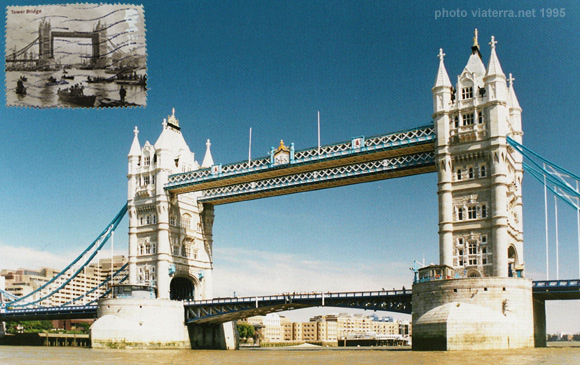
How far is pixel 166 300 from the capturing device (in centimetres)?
→ 8731

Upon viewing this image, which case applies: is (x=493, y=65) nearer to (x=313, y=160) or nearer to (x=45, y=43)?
(x=313, y=160)

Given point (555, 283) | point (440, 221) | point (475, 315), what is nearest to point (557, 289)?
point (555, 283)

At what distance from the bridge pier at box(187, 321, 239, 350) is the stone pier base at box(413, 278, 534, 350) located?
36023mm

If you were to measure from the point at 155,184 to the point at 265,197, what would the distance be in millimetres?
14512

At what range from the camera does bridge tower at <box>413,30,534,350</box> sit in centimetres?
6025

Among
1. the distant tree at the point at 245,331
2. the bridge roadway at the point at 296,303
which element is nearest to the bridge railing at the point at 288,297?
the bridge roadway at the point at 296,303

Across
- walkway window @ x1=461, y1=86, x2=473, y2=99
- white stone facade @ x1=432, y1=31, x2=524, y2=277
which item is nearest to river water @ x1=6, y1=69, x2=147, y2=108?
white stone facade @ x1=432, y1=31, x2=524, y2=277

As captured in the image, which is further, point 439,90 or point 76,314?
point 76,314

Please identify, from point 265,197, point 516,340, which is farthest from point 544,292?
point 265,197

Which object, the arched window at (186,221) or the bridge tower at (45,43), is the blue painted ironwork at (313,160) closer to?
the arched window at (186,221)

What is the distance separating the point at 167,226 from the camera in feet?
300

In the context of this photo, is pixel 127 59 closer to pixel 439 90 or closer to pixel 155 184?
pixel 439 90

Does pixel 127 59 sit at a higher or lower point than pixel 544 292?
higher

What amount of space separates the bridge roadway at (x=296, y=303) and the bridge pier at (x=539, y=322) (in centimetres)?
144
